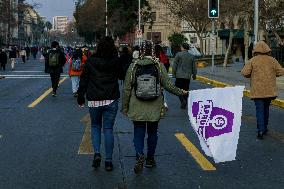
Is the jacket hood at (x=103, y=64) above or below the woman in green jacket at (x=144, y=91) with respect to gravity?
above

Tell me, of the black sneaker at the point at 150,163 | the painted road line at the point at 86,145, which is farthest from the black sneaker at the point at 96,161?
the painted road line at the point at 86,145

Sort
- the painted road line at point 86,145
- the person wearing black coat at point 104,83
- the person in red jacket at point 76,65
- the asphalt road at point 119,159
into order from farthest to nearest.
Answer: the person in red jacket at point 76,65 → the painted road line at point 86,145 → the person wearing black coat at point 104,83 → the asphalt road at point 119,159

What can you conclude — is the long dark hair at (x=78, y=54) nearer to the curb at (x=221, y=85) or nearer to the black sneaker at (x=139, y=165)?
the curb at (x=221, y=85)

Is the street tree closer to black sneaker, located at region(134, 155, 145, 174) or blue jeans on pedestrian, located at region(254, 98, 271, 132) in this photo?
blue jeans on pedestrian, located at region(254, 98, 271, 132)

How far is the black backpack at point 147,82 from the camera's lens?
6.91 m

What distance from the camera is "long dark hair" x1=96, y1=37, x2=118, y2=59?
7.16 m

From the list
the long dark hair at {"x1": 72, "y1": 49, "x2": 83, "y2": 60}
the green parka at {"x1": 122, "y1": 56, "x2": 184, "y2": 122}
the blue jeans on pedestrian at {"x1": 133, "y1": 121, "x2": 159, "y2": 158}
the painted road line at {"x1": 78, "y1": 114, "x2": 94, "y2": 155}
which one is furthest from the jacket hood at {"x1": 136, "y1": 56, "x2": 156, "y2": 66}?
the long dark hair at {"x1": 72, "y1": 49, "x2": 83, "y2": 60}

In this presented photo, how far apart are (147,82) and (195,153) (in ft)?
6.13

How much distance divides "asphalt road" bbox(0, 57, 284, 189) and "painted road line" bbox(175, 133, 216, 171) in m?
0.07

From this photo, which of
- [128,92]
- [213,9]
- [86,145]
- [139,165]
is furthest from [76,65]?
[139,165]

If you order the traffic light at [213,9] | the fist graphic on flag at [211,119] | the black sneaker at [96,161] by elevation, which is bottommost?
the black sneaker at [96,161]

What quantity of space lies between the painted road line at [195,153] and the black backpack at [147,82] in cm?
118

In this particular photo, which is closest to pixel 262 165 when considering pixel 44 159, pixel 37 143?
pixel 44 159

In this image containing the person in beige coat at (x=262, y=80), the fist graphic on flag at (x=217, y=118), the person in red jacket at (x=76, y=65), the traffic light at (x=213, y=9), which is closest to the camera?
the fist graphic on flag at (x=217, y=118)
